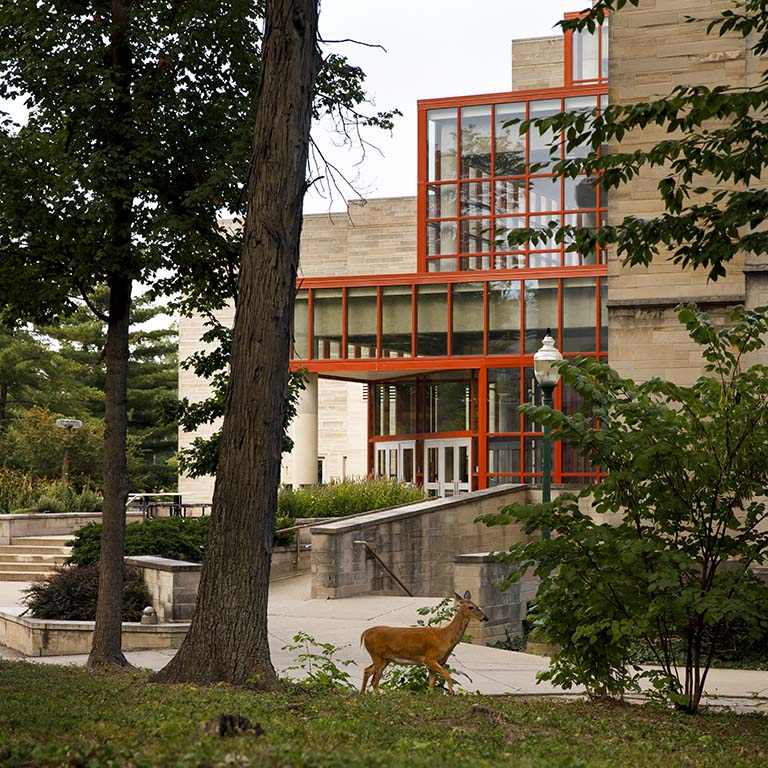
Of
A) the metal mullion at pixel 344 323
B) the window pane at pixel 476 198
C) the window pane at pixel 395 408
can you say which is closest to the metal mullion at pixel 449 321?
the metal mullion at pixel 344 323

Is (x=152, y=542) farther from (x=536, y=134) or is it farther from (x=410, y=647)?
(x=536, y=134)

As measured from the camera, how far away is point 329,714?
26.4ft

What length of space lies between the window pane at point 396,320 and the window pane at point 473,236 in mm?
3466

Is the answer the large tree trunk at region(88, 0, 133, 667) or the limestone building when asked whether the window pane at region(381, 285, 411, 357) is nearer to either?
the limestone building

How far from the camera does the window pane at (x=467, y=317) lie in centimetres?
3753

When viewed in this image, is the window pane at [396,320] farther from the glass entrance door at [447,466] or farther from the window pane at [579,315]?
the window pane at [579,315]

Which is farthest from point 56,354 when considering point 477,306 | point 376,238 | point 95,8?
point 95,8

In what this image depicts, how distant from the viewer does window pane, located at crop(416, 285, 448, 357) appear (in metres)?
37.8

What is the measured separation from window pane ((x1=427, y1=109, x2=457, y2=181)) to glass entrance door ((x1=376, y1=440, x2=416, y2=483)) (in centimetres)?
924

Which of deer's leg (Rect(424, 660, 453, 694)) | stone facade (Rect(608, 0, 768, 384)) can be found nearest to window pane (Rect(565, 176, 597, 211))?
stone facade (Rect(608, 0, 768, 384))

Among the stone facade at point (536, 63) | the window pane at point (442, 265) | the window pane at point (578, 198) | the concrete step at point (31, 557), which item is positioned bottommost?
the concrete step at point (31, 557)

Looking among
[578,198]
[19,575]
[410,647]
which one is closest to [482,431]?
[578,198]

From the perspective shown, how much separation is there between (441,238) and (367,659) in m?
27.1

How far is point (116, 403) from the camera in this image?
14.1 m
